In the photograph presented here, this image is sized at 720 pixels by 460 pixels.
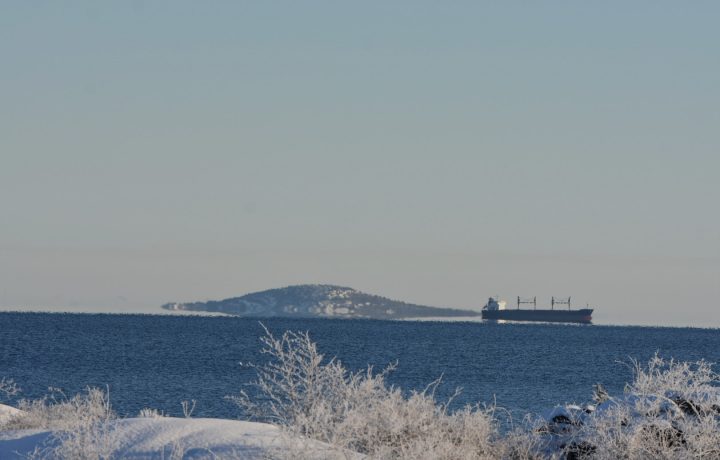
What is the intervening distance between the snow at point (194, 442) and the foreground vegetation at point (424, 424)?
13 cm

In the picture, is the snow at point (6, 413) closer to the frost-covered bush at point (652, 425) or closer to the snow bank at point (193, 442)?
the snow bank at point (193, 442)

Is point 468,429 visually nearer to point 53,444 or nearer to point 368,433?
point 368,433

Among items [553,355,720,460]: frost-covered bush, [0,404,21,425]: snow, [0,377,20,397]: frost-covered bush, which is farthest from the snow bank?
[0,377,20,397]: frost-covered bush

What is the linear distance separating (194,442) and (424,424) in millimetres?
3865

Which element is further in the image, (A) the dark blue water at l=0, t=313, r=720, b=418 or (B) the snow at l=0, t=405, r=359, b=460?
(A) the dark blue water at l=0, t=313, r=720, b=418

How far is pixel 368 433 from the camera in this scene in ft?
58.2

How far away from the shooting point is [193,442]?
1730 cm

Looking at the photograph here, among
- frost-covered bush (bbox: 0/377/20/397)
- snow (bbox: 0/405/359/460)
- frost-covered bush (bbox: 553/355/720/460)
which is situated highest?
frost-covered bush (bbox: 553/355/720/460)

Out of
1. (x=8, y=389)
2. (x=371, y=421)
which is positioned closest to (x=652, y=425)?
(x=371, y=421)

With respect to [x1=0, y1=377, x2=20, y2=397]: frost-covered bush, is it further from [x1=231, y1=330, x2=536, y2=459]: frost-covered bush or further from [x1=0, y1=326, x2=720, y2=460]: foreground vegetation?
[x1=231, y1=330, x2=536, y2=459]: frost-covered bush

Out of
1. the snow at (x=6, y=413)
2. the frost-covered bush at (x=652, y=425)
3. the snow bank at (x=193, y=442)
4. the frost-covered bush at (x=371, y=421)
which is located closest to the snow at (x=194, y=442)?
the snow bank at (x=193, y=442)

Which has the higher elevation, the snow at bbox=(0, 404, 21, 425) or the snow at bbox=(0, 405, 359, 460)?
the snow at bbox=(0, 405, 359, 460)

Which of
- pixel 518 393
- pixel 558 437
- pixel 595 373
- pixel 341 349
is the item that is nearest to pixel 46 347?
pixel 341 349

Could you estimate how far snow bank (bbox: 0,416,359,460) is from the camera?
53.1 feet
